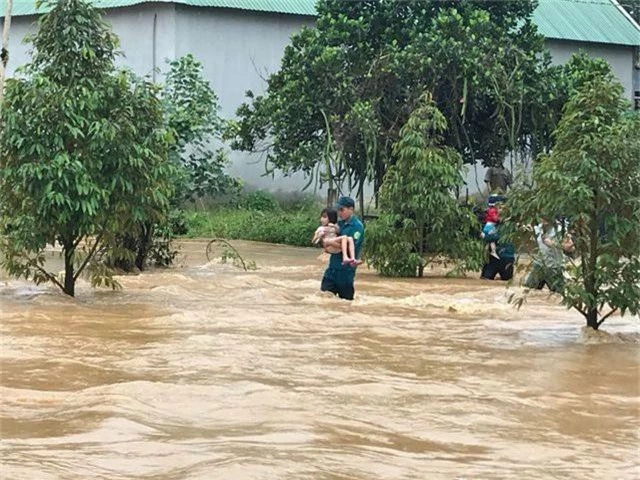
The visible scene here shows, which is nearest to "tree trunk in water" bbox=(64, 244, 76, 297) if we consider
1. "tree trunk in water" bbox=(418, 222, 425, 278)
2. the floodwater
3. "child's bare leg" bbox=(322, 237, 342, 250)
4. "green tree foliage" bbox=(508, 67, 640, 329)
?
the floodwater

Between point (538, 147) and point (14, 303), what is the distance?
16.5 metres

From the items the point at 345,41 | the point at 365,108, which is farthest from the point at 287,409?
the point at 345,41

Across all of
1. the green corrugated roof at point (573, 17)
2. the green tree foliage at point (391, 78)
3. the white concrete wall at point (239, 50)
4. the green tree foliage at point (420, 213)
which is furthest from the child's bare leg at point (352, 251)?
the green corrugated roof at point (573, 17)

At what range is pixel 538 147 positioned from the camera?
1100 inches

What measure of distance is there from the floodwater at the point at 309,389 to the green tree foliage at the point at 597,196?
0.69 m

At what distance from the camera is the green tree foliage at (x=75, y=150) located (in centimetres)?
1421

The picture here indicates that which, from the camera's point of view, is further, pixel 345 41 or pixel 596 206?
pixel 345 41

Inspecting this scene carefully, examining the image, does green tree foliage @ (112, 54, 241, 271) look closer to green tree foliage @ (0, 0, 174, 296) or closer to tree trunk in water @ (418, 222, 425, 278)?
tree trunk in water @ (418, 222, 425, 278)

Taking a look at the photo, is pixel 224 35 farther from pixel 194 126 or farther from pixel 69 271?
pixel 69 271

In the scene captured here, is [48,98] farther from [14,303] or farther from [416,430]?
[416,430]

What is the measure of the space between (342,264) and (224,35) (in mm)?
21326

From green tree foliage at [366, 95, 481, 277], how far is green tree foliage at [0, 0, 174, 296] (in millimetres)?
6071

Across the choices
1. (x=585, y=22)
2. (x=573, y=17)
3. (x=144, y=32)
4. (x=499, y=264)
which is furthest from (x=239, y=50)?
(x=499, y=264)

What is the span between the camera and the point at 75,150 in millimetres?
14547
